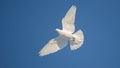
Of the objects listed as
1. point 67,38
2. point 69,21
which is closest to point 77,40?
point 67,38

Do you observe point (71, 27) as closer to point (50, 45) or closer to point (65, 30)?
point (65, 30)

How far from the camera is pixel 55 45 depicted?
105 inches

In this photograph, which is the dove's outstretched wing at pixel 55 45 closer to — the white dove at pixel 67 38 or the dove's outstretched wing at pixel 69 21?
the white dove at pixel 67 38

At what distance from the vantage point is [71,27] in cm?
268

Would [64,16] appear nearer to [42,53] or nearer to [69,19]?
[69,19]

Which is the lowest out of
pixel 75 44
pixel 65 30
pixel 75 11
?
pixel 75 44

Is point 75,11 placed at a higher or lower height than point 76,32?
higher

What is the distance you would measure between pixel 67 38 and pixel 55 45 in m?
0.18

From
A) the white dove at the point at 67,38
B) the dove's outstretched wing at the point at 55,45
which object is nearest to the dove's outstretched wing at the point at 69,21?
the white dove at the point at 67,38

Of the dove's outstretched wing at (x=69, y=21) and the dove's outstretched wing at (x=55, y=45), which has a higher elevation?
the dove's outstretched wing at (x=69, y=21)

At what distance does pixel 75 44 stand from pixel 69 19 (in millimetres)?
331

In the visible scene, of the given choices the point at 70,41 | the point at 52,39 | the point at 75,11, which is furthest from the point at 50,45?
the point at 75,11

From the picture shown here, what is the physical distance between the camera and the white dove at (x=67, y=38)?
2.63m

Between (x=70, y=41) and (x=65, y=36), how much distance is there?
0.34 feet
